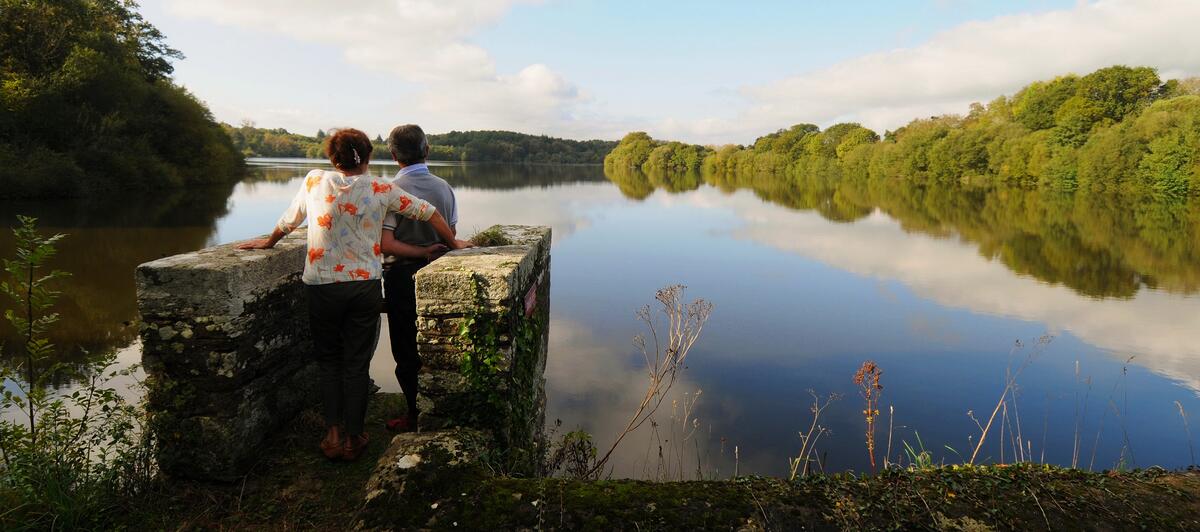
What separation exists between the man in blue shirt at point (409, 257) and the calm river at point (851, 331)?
87.6 inches

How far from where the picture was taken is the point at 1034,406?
7004 mm

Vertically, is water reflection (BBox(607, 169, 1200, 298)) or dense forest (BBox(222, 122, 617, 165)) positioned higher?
dense forest (BBox(222, 122, 617, 165))

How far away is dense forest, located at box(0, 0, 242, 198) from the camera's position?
24.8m

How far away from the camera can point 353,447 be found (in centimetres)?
360

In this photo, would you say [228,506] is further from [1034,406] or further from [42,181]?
[42,181]

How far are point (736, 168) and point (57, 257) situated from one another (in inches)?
3916

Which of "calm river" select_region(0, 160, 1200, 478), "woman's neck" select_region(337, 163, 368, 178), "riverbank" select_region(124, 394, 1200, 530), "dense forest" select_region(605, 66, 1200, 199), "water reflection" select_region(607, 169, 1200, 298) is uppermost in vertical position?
"dense forest" select_region(605, 66, 1200, 199)

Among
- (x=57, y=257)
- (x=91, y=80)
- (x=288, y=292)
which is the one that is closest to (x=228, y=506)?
(x=288, y=292)

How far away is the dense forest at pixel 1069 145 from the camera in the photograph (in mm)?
37031

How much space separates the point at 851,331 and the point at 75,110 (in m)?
34.4

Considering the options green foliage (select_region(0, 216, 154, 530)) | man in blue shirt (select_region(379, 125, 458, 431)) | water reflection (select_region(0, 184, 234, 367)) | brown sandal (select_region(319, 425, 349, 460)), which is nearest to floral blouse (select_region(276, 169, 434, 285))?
man in blue shirt (select_region(379, 125, 458, 431))

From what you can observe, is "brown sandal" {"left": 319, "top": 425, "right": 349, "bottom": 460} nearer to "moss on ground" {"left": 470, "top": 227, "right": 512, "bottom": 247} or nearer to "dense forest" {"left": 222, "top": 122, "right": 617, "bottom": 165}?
"moss on ground" {"left": 470, "top": 227, "right": 512, "bottom": 247}

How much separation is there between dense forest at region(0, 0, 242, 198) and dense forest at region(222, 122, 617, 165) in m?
68.7

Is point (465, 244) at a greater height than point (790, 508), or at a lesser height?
greater
